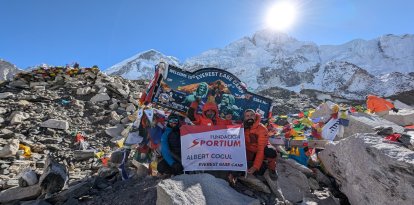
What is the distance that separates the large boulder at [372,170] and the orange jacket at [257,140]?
1.52 metres

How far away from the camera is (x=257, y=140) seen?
6.70 meters

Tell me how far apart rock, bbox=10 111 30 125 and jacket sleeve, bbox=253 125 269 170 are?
10730mm

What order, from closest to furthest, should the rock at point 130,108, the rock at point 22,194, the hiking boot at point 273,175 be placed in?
the hiking boot at point 273,175 < the rock at point 22,194 < the rock at point 130,108

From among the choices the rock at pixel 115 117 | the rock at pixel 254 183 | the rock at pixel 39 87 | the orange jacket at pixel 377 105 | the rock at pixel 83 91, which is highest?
the rock at pixel 39 87

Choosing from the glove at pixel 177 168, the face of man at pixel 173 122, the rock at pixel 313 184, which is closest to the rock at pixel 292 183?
the rock at pixel 313 184

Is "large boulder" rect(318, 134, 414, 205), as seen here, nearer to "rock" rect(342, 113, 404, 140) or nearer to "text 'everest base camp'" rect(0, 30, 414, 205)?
"text 'everest base camp'" rect(0, 30, 414, 205)

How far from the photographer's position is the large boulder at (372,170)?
4945 millimetres

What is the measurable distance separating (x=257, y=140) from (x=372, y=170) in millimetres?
2184

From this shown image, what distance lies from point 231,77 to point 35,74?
1530 centimetres

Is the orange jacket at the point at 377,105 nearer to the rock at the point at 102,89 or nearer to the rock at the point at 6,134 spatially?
the rock at the point at 102,89

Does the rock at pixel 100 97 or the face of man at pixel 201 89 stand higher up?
the rock at pixel 100 97

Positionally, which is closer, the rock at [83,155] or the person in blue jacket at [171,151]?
the person in blue jacket at [171,151]

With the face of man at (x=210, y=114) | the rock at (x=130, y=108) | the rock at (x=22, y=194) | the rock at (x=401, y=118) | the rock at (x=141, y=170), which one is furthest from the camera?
the rock at (x=130, y=108)

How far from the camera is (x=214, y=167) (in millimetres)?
6211
